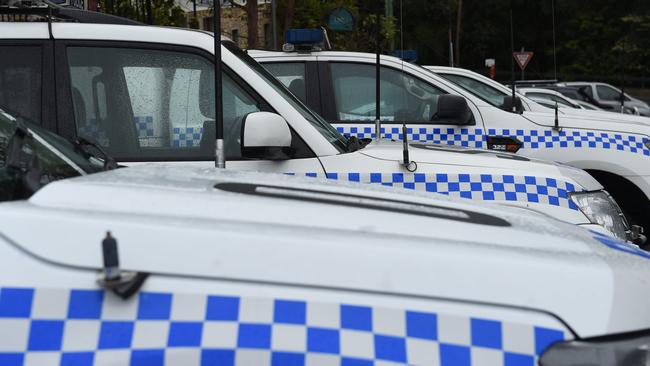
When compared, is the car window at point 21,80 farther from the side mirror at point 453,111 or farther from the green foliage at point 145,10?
the green foliage at point 145,10

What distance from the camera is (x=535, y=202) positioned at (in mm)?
4594

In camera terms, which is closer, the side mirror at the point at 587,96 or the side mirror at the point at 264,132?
the side mirror at the point at 264,132

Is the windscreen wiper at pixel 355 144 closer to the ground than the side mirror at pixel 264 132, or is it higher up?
closer to the ground

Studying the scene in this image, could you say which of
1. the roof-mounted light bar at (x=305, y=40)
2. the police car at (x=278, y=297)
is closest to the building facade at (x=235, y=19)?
the roof-mounted light bar at (x=305, y=40)

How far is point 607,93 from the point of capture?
31.0 meters

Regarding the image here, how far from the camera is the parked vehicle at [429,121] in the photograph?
22.7 feet

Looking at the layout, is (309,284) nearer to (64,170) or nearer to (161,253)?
(161,253)

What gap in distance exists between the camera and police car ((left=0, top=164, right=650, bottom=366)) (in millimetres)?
1598

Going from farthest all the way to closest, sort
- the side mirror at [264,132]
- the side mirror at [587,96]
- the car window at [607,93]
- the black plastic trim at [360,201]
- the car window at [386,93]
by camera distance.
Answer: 1. the car window at [607,93]
2. the side mirror at [587,96]
3. the car window at [386,93]
4. the side mirror at [264,132]
5. the black plastic trim at [360,201]

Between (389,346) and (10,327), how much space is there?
1.94 feet

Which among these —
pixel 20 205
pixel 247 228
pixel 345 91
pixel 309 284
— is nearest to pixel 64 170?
pixel 20 205

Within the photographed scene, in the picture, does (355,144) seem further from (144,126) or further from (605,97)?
(605,97)

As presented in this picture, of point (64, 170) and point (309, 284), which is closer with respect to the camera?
point (309, 284)

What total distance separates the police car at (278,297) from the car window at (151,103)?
2510mm
